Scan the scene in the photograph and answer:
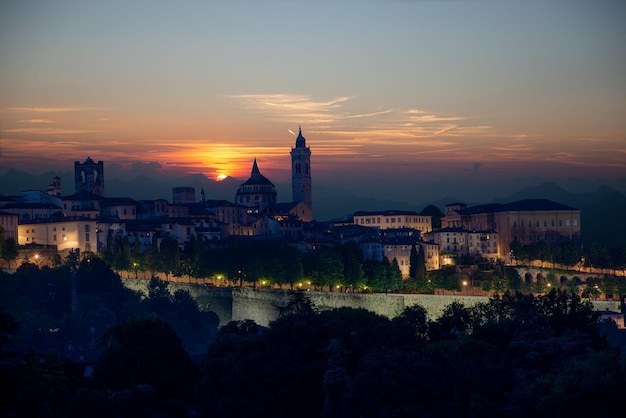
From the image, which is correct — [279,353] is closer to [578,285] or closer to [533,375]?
[533,375]

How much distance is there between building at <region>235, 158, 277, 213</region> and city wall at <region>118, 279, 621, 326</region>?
2602cm

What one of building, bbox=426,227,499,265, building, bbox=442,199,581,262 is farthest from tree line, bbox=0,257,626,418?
building, bbox=442,199,581,262

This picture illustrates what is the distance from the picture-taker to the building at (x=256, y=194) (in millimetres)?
95331

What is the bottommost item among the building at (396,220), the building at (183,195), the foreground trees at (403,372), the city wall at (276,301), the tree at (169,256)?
the foreground trees at (403,372)

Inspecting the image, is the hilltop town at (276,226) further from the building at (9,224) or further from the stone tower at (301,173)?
the stone tower at (301,173)

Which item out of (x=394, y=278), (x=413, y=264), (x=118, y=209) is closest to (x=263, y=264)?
(x=394, y=278)

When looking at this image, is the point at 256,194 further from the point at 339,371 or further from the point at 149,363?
the point at 339,371

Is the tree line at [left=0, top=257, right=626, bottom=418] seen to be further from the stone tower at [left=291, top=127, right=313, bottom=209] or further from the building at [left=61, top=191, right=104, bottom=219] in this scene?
the stone tower at [left=291, top=127, right=313, bottom=209]

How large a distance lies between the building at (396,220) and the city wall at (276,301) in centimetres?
2419

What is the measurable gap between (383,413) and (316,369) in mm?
4799

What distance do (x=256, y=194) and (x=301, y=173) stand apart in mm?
6864

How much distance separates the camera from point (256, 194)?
315 ft

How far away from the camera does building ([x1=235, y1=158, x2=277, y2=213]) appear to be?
95.3 m

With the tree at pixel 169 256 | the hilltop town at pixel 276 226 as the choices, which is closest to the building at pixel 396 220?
the hilltop town at pixel 276 226
